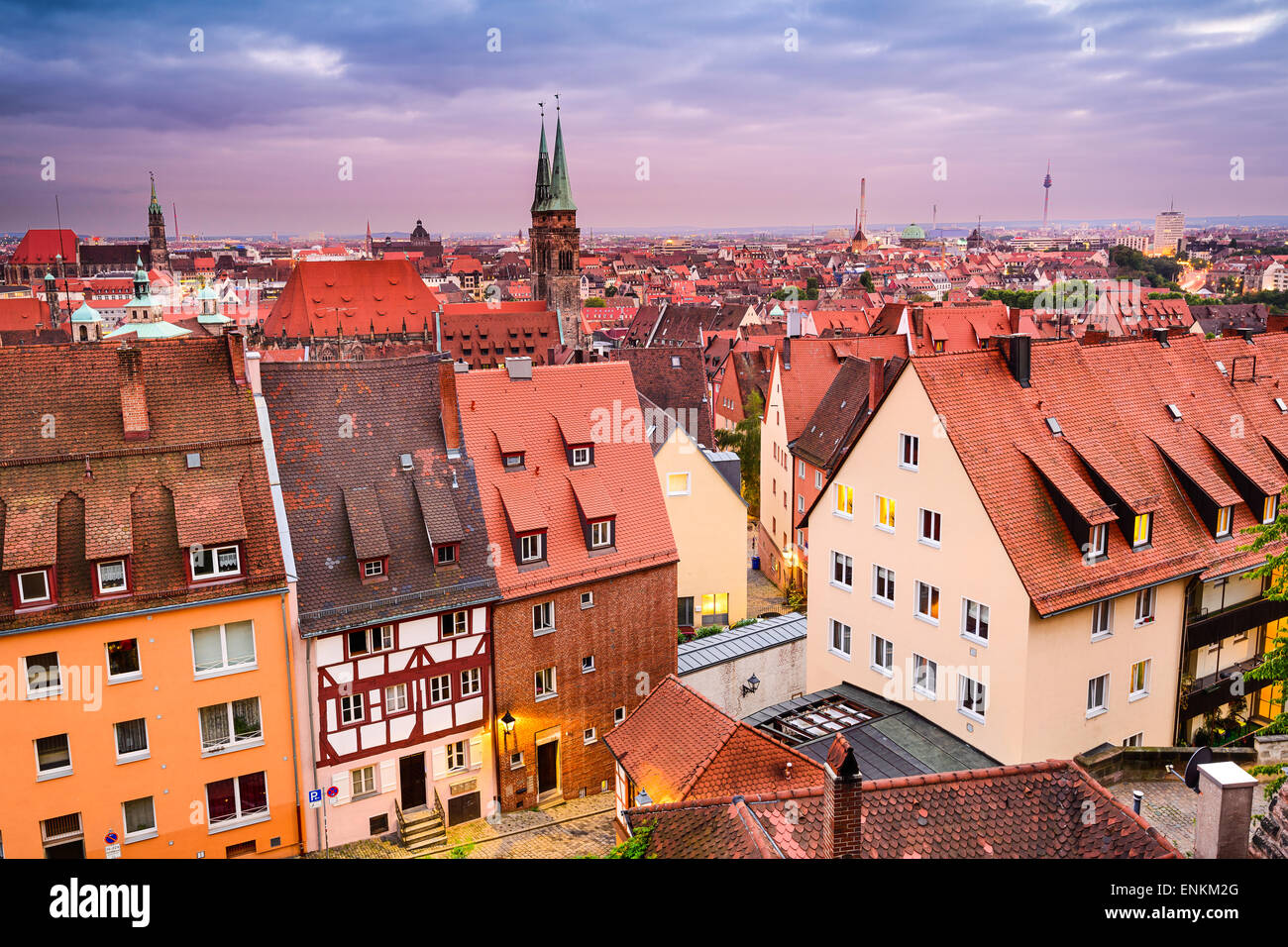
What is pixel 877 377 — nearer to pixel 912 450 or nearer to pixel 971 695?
pixel 912 450

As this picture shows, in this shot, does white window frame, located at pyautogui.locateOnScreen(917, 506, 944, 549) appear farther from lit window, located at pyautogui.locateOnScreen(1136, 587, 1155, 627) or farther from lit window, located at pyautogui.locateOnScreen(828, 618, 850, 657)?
lit window, located at pyautogui.locateOnScreen(1136, 587, 1155, 627)

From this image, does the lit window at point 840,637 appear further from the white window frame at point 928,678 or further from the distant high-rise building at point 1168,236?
the distant high-rise building at point 1168,236

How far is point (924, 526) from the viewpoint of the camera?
24.2 m

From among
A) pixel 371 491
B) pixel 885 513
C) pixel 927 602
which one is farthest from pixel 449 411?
pixel 927 602

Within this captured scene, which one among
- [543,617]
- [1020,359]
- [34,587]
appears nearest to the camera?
[34,587]

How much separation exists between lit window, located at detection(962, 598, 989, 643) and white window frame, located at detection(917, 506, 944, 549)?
65.7 inches

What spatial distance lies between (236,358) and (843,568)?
17016 millimetres

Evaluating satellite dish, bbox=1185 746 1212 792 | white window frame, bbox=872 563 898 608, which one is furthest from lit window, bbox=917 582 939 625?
satellite dish, bbox=1185 746 1212 792

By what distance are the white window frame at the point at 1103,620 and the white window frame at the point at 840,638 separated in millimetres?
6358

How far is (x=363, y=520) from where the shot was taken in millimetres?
24406

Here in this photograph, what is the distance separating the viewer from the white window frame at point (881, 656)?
25.5 meters
